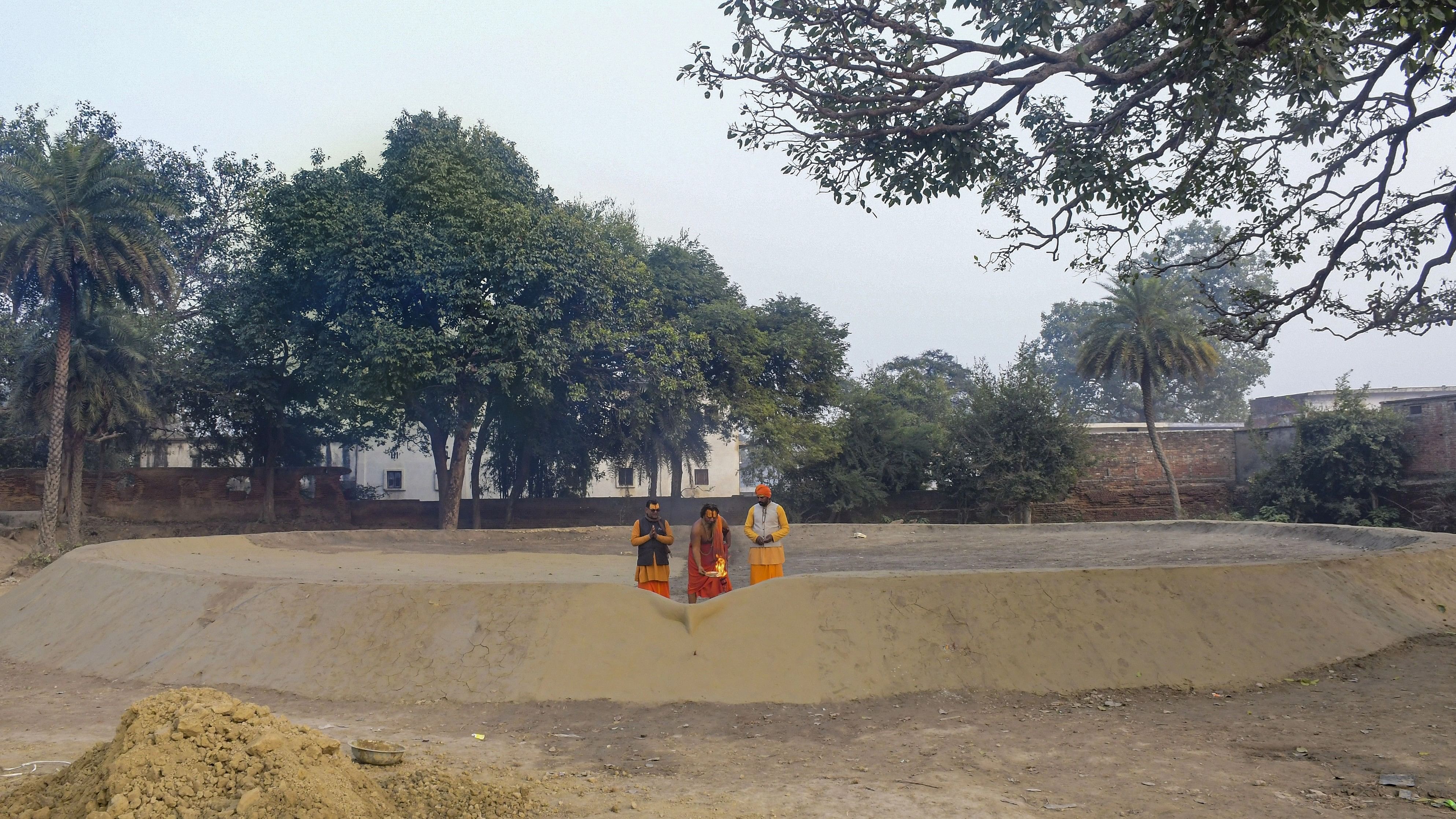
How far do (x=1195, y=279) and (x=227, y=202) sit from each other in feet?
107

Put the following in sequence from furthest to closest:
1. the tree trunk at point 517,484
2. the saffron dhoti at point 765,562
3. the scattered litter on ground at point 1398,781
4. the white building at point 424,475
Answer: the white building at point 424,475, the tree trunk at point 517,484, the saffron dhoti at point 765,562, the scattered litter on ground at point 1398,781

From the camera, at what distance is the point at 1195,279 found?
35.9ft

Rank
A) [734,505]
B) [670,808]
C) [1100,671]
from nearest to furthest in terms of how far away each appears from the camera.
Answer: [670,808] < [1100,671] < [734,505]

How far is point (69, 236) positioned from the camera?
1894cm

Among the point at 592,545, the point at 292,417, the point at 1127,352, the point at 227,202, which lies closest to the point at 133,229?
the point at 292,417

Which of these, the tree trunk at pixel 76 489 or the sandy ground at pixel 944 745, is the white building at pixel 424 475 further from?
the sandy ground at pixel 944 745

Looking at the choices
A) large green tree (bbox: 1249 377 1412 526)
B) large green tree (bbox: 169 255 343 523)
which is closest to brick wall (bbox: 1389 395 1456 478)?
large green tree (bbox: 1249 377 1412 526)

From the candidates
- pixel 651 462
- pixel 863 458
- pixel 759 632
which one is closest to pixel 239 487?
pixel 651 462

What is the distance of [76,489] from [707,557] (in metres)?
19.6

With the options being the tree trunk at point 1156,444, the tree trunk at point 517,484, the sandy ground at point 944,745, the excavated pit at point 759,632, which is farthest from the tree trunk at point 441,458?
the tree trunk at point 1156,444

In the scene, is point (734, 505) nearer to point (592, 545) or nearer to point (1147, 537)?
point (592, 545)

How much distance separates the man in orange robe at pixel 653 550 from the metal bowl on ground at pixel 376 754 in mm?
4633

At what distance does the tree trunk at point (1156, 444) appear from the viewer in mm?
27328

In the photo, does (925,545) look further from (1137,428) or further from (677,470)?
(1137,428)
